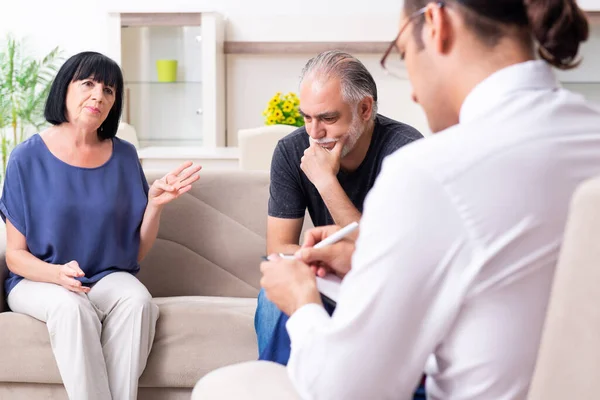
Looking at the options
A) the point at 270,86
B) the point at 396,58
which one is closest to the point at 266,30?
the point at 270,86

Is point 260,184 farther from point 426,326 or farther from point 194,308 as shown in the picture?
point 426,326

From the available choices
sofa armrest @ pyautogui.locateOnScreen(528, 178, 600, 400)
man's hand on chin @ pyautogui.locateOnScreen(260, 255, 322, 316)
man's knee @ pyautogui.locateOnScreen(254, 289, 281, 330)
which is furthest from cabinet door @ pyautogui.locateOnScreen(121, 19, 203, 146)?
sofa armrest @ pyautogui.locateOnScreen(528, 178, 600, 400)

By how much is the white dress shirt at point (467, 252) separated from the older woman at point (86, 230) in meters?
1.43

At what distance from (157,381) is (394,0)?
3.86 metres

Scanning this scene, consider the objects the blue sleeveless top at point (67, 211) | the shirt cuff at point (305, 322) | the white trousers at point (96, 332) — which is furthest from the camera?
the blue sleeveless top at point (67, 211)

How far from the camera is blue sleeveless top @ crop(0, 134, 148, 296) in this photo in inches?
101

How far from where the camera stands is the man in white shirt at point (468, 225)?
98 centimetres

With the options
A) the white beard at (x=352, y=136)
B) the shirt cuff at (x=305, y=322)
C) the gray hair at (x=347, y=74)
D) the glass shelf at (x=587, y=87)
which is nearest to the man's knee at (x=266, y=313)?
the white beard at (x=352, y=136)

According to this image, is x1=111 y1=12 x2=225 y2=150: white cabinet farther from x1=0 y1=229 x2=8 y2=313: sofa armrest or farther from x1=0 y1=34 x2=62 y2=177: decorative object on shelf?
x1=0 y1=229 x2=8 y2=313: sofa armrest

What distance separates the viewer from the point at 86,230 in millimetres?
2590

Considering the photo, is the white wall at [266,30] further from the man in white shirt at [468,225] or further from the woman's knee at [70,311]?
the man in white shirt at [468,225]

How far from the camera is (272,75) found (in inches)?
226

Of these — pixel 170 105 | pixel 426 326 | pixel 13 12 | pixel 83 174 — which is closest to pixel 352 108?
pixel 83 174

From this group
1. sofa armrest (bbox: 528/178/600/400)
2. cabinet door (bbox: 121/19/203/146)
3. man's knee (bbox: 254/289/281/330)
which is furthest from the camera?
A: cabinet door (bbox: 121/19/203/146)
